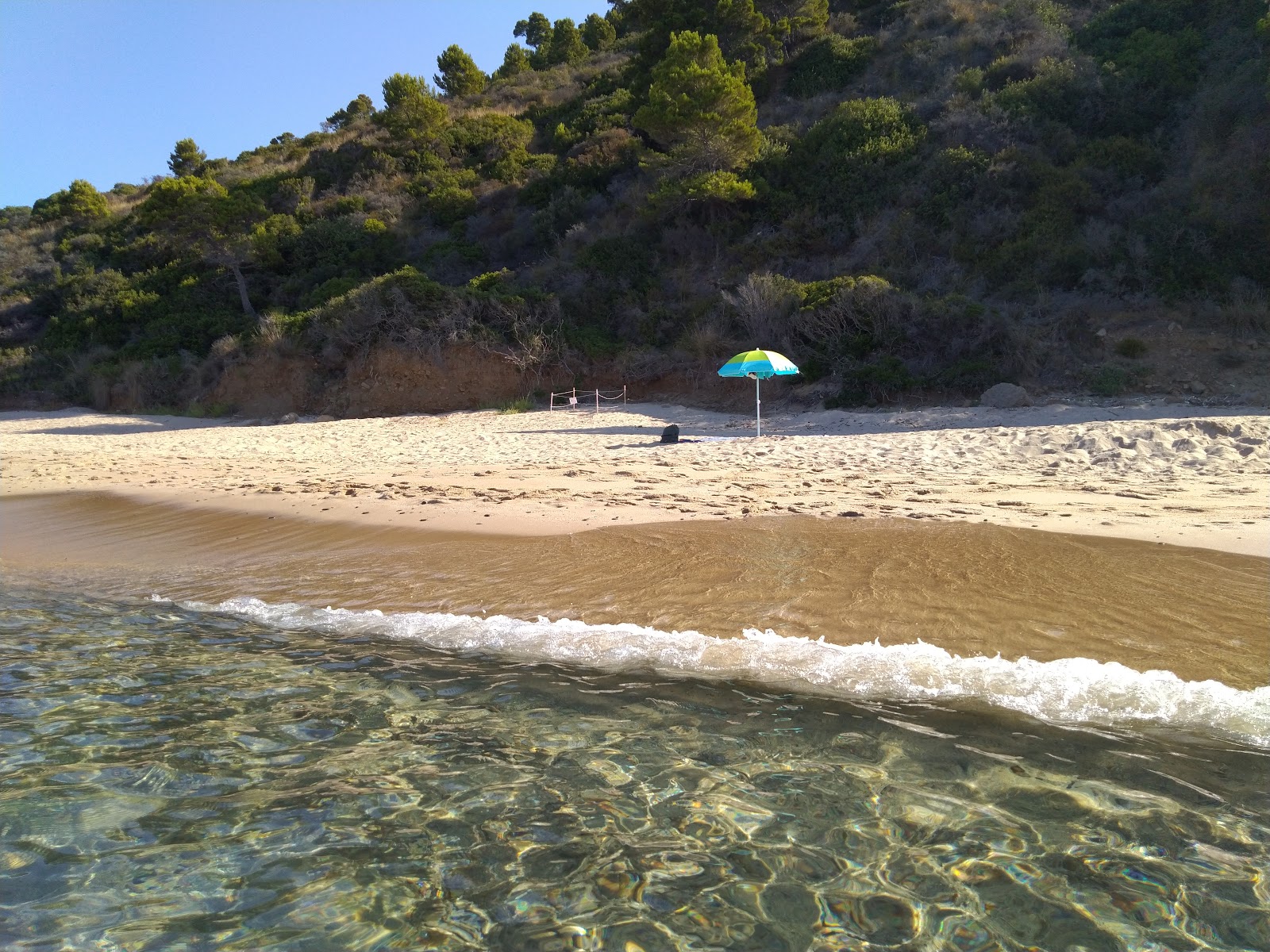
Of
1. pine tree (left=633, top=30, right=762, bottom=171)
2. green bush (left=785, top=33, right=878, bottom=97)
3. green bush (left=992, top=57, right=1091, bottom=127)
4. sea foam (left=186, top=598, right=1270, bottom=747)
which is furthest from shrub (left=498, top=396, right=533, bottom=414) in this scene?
green bush (left=785, top=33, right=878, bottom=97)

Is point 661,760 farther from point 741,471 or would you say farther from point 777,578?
point 741,471

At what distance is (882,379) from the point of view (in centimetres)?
1563

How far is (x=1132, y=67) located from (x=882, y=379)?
48.2ft

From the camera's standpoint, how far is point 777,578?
19.7ft

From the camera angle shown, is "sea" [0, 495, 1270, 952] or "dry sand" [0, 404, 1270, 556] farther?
"dry sand" [0, 404, 1270, 556]

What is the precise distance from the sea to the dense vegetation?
1136cm

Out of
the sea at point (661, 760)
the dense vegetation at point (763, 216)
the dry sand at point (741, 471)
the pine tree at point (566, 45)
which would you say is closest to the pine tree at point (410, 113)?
the dense vegetation at point (763, 216)

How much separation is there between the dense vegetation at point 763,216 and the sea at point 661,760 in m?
11.4

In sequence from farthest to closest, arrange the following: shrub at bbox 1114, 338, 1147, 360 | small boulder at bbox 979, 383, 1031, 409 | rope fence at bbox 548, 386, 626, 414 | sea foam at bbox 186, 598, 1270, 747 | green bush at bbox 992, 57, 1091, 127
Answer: green bush at bbox 992, 57, 1091, 127, rope fence at bbox 548, 386, 626, 414, shrub at bbox 1114, 338, 1147, 360, small boulder at bbox 979, 383, 1031, 409, sea foam at bbox 186, 598, 1270, 747

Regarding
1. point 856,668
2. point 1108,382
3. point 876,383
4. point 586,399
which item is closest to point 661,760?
point 856,668

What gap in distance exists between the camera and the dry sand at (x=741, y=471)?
7992 millimetres

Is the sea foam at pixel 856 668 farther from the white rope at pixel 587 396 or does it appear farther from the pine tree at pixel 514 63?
the pine tree at pixel 514 63

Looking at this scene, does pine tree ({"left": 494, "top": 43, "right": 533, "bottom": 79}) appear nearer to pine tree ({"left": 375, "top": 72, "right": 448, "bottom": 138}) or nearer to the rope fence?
pine tree ({"left": 375, "top": 72, "right": 448, "bottom": 138})

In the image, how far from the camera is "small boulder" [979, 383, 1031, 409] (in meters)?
13.6
